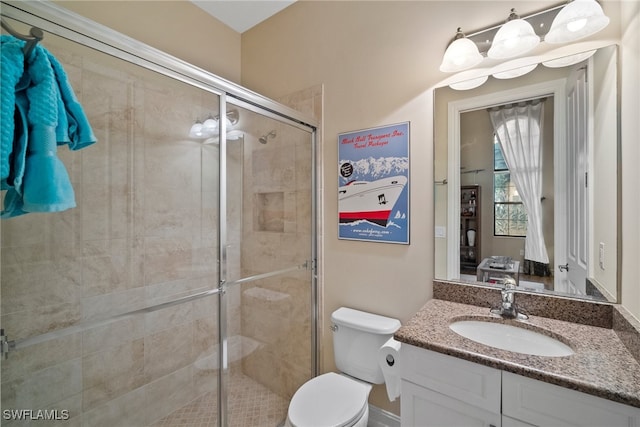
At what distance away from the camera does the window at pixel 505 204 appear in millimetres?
1313

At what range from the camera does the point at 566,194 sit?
4.00 ft

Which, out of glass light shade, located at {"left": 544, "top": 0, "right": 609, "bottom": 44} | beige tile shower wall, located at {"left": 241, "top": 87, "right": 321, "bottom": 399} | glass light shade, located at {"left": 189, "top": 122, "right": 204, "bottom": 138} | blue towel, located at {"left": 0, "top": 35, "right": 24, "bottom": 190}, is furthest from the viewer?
beige tile shower wall, located at {"left": 241, "top": 87, "right": 321, "bottom": 399}

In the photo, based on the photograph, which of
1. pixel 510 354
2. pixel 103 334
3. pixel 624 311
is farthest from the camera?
pixel 103 334

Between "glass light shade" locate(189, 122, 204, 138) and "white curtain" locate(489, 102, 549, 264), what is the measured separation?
160 cm

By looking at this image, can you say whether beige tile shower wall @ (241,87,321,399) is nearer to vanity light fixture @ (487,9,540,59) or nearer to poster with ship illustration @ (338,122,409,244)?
poster with ship illustration @ (338,122,409,244)

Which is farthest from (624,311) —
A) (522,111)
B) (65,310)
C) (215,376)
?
(65,310)

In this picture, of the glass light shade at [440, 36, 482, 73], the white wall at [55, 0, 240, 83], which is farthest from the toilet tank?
the white wall at [55, 0, 240, 83]

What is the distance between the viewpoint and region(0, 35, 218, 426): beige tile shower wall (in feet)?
3.96

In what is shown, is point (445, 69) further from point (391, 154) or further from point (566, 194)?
point (566, 194)

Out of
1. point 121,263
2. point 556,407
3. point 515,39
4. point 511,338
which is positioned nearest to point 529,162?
point 515,39

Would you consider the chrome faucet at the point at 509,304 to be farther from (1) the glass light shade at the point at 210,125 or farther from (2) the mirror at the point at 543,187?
(1) the glass light shade at the point at 210,125

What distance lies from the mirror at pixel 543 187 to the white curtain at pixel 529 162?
0.4 inches

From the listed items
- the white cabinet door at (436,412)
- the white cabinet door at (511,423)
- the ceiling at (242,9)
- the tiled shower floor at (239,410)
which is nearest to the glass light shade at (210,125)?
the ceiling at (242,9)

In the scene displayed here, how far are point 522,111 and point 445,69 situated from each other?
1.36 feet
